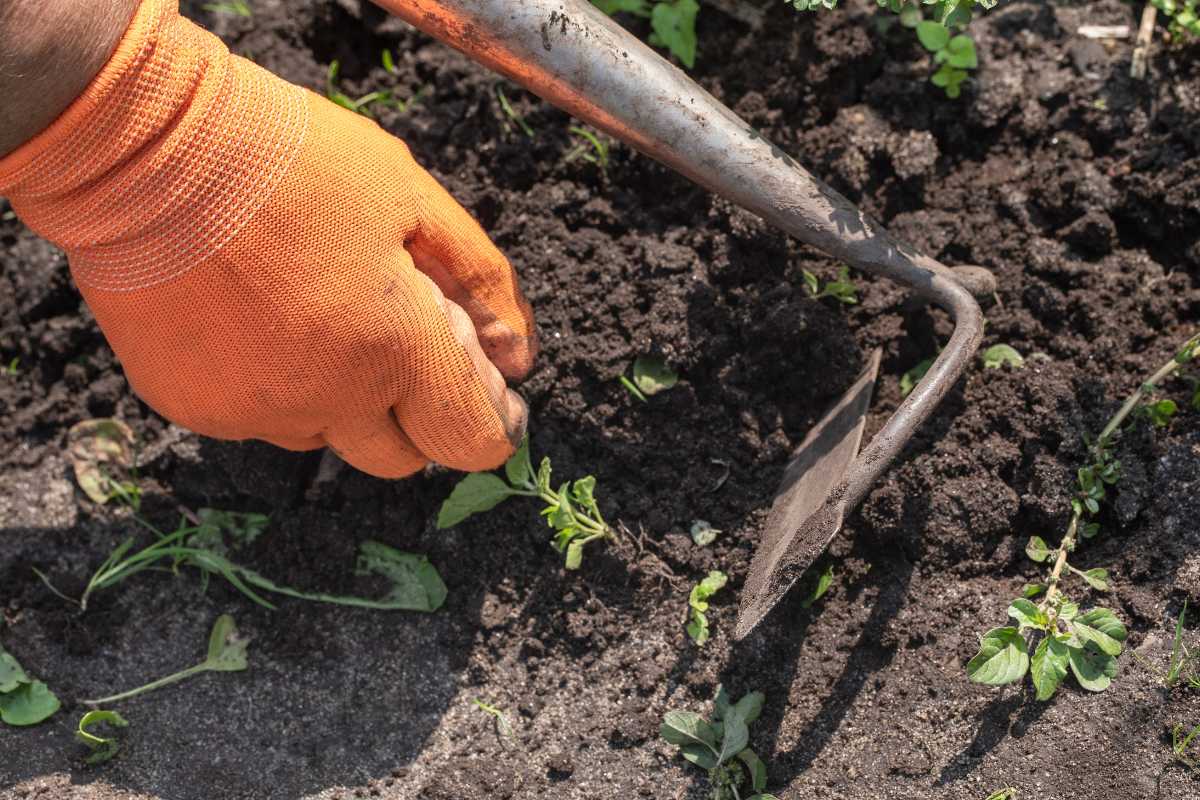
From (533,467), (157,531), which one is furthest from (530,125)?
(157,531)

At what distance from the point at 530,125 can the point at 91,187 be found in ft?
3.59

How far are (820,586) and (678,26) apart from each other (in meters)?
1.32

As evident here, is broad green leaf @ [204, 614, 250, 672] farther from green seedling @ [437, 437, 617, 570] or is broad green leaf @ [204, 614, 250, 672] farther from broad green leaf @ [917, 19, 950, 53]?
broad green leaf @ [917, 19, 950, 53]

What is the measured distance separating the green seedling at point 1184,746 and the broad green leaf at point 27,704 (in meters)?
2.26

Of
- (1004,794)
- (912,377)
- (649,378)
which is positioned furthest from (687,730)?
(912,377)

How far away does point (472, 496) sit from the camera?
7.28 ft

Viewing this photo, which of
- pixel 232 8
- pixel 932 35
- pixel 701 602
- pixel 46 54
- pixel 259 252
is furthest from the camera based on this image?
pixel 232 8

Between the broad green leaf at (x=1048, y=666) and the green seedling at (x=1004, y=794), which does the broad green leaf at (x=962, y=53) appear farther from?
the green seedling at (x=1004, y=794)

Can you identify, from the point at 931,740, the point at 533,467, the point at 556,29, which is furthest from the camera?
the point at 533,467

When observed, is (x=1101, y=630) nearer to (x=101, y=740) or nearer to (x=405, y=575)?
(x=405, y=575)

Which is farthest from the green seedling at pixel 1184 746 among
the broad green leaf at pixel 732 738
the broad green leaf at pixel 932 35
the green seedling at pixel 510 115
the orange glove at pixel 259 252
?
the green seedling at pixel 510 115

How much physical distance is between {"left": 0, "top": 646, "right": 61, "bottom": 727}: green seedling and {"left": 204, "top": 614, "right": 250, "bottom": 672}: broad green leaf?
1.10ft

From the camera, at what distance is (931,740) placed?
2.09 meters

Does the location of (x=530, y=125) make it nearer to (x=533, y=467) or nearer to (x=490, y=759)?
(x=533, y=467)
